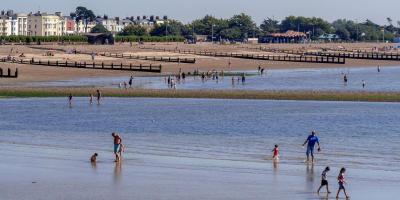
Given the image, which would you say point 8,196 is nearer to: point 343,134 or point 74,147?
point 74,147

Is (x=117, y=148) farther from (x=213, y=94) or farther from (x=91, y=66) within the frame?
(x=91, y=66)

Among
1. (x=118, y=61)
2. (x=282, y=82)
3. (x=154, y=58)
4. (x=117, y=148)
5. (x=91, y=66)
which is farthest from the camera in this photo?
(x=154, y=58)

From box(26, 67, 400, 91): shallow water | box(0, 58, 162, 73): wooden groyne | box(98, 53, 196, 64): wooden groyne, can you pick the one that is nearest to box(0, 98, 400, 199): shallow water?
box(26, 67, 400, 91): shallow water

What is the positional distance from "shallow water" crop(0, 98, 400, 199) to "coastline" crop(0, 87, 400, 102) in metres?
1.85

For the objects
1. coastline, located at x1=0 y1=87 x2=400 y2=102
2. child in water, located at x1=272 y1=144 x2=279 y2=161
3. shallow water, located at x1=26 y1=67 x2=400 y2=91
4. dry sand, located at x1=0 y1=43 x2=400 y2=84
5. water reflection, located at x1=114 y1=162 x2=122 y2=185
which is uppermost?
dry sand, located at x1=0 y1=43 x2=400 y2=84

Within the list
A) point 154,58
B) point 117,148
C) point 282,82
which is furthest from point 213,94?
point 154,58

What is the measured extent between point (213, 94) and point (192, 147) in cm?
2539

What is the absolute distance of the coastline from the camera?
196ft

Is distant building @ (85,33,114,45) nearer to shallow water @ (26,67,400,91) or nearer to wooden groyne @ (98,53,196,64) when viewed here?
wooden groyne @ (98,53,196,64)

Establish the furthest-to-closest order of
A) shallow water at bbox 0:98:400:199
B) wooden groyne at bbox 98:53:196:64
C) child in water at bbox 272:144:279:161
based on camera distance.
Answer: wooden groyne at bbox 98:53:196:64, child in water at bbox 272:144:279:161, shallow water at bbox 0:98:400:199

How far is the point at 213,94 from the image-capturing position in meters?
61.6

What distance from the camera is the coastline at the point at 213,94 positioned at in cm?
5966

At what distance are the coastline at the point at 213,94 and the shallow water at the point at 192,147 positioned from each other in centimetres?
185

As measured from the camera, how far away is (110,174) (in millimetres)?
28844
